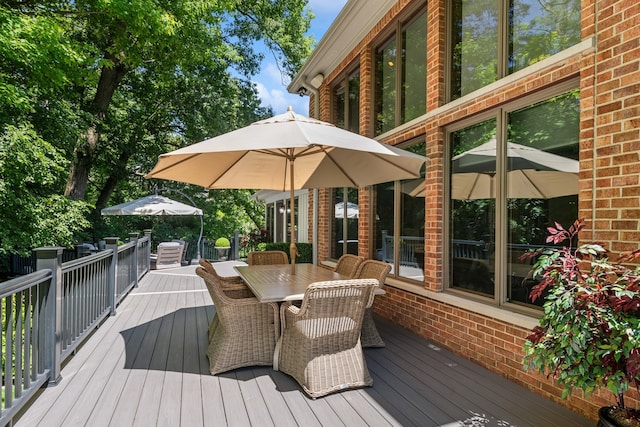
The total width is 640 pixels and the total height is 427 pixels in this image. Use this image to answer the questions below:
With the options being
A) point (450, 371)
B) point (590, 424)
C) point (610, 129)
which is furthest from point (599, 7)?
point (450, 371)

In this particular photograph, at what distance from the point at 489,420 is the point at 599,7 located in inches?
112

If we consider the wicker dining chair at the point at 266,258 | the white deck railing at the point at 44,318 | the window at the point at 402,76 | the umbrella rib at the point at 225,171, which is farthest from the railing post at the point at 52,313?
the window at the point at 402,76

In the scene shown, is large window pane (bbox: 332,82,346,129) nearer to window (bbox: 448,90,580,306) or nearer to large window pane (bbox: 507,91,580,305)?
window (bbox: 448,90,580,306)

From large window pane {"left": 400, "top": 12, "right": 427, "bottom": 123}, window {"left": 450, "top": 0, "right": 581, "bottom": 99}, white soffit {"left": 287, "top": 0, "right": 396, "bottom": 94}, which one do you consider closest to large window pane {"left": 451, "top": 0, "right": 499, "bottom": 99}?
window {"left": 450, "top": 0, "right": 581, "bottom": 99}

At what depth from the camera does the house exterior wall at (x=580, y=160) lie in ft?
7.52

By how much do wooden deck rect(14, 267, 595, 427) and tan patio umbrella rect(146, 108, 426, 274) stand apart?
1.48 metres

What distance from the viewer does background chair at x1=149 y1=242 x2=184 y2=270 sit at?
10.2m

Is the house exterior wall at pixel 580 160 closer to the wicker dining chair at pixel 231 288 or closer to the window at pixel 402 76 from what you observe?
the window at pixel 402 76

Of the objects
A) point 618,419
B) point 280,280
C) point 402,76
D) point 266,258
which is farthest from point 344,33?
point 618,419

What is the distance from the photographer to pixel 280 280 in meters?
3.71

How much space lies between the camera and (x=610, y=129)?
7.81 feet

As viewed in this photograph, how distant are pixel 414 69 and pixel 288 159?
2084 millimetres

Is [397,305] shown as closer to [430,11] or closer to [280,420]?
[280,420]

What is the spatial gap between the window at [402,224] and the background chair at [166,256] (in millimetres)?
6851
